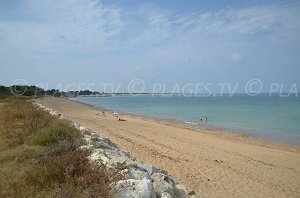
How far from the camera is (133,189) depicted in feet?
15.9

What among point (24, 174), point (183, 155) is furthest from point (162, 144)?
point (24, 174)

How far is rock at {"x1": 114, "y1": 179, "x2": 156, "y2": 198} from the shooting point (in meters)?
4.73

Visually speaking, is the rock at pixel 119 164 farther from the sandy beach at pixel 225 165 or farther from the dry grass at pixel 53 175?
the sandy beach at pixel 225 165

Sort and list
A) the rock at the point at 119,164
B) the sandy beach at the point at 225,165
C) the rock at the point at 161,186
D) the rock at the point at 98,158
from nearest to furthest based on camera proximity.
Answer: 1. the rock at the point at 161,186
2. the rock at the point at 119,164
3. the rock at the point at 98,158
4. the sandy beach at the point at 225,165

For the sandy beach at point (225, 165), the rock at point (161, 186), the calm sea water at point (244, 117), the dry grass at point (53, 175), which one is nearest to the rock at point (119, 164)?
the dry grass at point (53, 175)

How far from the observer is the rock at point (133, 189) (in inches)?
186

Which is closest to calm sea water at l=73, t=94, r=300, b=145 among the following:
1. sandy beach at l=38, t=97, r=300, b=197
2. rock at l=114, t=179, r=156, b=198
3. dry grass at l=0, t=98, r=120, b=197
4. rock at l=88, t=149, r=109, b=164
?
sandy beach at l=38, t=97, r=300, b=197

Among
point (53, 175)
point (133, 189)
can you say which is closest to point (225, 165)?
point (53, 175)

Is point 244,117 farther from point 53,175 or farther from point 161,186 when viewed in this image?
point 53,175

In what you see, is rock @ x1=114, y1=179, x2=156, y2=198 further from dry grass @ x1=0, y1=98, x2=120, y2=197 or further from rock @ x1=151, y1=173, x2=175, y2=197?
rock @ x1=151, y1=173, x2=175, y2=197

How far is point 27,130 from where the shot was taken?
10375 millimetres

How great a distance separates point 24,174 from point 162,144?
11.5m

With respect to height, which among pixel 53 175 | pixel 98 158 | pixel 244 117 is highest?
pixel 98 158

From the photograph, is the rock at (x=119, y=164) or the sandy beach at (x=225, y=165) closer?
the rock at (x=119, y=164)
